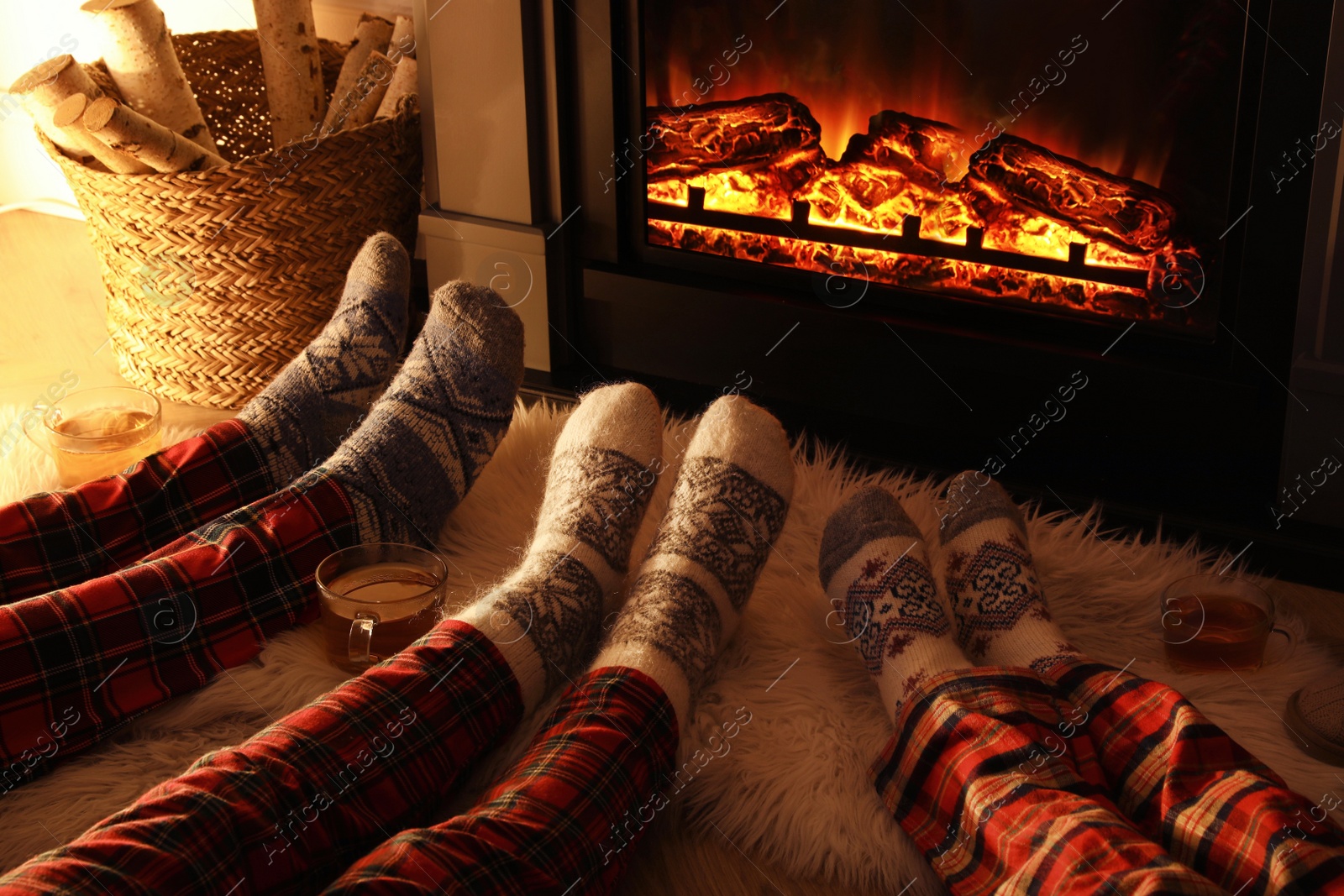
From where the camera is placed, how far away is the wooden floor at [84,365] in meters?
0.86

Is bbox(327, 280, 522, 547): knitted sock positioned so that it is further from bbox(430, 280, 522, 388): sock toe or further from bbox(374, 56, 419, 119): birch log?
bbox(374, 56, 419, 119): birch log

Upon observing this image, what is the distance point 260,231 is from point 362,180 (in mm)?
159

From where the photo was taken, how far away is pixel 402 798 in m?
0.76

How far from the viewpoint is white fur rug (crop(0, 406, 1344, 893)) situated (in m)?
0.88

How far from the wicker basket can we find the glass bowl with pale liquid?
0.27 metres

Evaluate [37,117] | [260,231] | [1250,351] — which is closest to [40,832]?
[260,231]

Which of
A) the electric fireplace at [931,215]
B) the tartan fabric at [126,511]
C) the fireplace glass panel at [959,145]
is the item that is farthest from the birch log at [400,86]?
the tartan fabric at [126,511]

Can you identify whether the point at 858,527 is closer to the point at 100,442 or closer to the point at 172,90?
the point at 100,442

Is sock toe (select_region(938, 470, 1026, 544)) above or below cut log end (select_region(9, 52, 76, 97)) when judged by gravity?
below

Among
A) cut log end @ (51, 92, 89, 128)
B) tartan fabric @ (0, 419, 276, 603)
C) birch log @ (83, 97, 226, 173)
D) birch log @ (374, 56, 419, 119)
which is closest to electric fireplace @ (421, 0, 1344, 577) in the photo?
birch log @ (374, 56, 419, 119)

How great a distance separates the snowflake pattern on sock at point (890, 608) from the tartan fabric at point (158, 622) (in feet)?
1.63

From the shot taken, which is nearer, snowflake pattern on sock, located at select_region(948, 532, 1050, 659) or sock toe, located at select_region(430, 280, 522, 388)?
snowflake pattern on sock, located at select_region(948, 532, 1050, 659)

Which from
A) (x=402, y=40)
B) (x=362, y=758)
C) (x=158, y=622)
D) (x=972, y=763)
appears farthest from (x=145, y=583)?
(x=402, y=40)

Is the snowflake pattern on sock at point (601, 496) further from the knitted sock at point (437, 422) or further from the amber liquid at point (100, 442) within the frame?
the amber liquid at point (100, 442)
